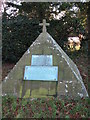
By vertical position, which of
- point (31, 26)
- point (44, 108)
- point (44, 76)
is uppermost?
point (31, 26)

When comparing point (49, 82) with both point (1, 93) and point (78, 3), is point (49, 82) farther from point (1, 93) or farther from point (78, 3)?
point (78, 3)

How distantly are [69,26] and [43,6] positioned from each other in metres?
1.63

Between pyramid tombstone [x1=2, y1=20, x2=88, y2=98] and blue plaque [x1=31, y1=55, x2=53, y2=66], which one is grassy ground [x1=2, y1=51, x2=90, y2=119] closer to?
pyramid tombstone [x1=2, y1=20, x2=88, y2=98]

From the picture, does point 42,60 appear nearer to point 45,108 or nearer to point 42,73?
point 42,73

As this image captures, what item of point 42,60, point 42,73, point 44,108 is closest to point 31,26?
point 42,60

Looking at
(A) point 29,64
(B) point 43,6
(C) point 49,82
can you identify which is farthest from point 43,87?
(B) point 43,6

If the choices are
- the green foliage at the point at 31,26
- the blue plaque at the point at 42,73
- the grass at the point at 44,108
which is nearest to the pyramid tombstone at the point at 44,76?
the blue plaque at the point at 42,73

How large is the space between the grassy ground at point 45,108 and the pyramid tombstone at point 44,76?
251 millimetres

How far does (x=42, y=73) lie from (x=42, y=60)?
0.38 m

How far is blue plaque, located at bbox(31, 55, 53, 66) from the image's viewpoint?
4832 mm

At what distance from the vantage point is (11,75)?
188 inches

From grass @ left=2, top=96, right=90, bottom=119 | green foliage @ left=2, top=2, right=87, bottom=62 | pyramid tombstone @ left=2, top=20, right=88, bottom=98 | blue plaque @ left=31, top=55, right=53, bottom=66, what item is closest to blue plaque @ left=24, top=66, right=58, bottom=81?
pyramid tombstone @ left=2, top=20, right=88, bottom=98

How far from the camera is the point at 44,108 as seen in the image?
12.6 feet

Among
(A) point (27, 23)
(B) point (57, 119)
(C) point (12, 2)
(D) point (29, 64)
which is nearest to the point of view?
(B) point (57, 119)
